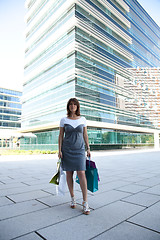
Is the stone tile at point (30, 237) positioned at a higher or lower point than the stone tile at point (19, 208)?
higher

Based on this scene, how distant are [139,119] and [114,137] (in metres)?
12.5

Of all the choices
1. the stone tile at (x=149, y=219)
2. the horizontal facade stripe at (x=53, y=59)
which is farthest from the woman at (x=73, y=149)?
the horizontal facade stripe at (x=53, y=59)

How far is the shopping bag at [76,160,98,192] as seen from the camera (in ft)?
9.23

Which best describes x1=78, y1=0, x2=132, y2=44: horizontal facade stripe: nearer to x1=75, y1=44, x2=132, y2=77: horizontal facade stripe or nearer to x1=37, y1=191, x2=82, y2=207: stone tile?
x1=75, y1=44, x2=132, y2=77: horizontal facade stripe

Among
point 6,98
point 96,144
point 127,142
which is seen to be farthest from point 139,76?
point 6,98

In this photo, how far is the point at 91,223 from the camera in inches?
87.7

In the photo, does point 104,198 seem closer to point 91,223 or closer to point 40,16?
point 91,223

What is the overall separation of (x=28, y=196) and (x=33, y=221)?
1.30m

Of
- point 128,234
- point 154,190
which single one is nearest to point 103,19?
point 154,190

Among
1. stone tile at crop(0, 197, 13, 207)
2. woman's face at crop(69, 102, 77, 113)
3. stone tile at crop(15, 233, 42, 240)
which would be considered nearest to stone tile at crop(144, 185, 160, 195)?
woman's face at crop(69, 102, 77, 113)

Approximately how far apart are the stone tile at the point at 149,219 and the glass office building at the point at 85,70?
23961 millimetres

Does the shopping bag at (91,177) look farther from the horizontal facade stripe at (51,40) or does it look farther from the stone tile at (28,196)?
the horizontal facade stripe at (51,40)

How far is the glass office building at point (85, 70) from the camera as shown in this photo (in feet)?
97.5

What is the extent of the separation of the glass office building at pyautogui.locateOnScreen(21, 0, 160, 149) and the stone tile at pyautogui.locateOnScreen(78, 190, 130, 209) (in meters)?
22.9
